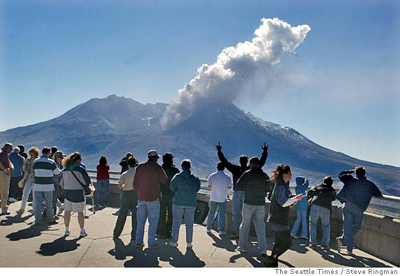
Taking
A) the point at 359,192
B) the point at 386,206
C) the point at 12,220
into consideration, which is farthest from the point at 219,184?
the point at 12,220

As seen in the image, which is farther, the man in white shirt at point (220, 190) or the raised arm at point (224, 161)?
the man in white shirt at point (220, 190)

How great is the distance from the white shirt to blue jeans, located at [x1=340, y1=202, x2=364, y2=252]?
2622 mm

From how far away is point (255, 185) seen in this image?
7527 mm

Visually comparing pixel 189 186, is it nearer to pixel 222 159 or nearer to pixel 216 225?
pixel 222 159

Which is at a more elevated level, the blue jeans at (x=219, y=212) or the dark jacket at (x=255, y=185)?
the dark jacket at (x=255, y=185)

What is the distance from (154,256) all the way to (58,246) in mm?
1822

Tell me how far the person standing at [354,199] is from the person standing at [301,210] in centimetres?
145

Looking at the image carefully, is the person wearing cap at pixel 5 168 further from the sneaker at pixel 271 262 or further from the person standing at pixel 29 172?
the sneaker at pixel 271 262

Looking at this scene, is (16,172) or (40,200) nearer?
(40,200)

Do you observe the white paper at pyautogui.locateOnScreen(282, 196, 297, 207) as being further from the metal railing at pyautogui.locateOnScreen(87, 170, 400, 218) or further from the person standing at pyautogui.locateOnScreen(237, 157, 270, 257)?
the metal railing at pyautogui.locateOnScreen(87, 170, 400, 218)

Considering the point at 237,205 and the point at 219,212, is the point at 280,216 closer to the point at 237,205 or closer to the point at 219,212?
the point at 237,205

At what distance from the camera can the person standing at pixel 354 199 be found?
8.28 metres

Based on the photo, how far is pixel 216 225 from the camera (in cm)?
1091

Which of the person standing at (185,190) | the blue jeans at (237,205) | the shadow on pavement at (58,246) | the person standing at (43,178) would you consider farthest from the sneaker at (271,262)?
the person standing at (43,178)
